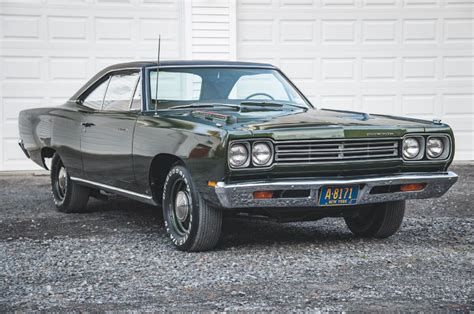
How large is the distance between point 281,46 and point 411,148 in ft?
23.0

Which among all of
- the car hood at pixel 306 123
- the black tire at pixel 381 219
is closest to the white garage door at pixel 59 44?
the car hood at pixel 306 123

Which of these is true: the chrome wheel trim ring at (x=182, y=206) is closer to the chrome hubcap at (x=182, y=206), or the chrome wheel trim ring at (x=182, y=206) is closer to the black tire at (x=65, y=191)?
the chrome hubcap at (x=182, y=206)

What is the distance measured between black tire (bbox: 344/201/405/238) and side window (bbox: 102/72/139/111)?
204 cm

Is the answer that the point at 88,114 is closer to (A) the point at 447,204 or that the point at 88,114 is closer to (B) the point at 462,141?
(A) the point at 447,204

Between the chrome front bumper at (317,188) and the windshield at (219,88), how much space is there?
52.9 inches

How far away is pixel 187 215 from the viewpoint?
20.4 ft

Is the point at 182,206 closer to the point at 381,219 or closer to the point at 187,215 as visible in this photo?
the point at 187,215

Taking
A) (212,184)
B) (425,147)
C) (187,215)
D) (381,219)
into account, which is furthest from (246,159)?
(381,219)

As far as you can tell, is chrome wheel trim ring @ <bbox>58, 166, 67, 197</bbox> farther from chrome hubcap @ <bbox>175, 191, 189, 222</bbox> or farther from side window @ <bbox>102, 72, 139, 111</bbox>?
chrome hubcap @ <bbox>175, 191, 189, 222</bbox>

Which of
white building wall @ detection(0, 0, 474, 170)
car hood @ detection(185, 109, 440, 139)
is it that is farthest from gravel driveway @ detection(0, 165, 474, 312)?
white building wall @ detection(0, 0, 474, 170)

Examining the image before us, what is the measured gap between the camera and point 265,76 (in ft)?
24.6

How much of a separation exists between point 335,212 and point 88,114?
8.47 ft

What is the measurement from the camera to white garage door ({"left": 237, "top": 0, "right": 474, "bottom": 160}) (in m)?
13.0

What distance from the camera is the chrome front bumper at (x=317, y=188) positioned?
5.68 m
